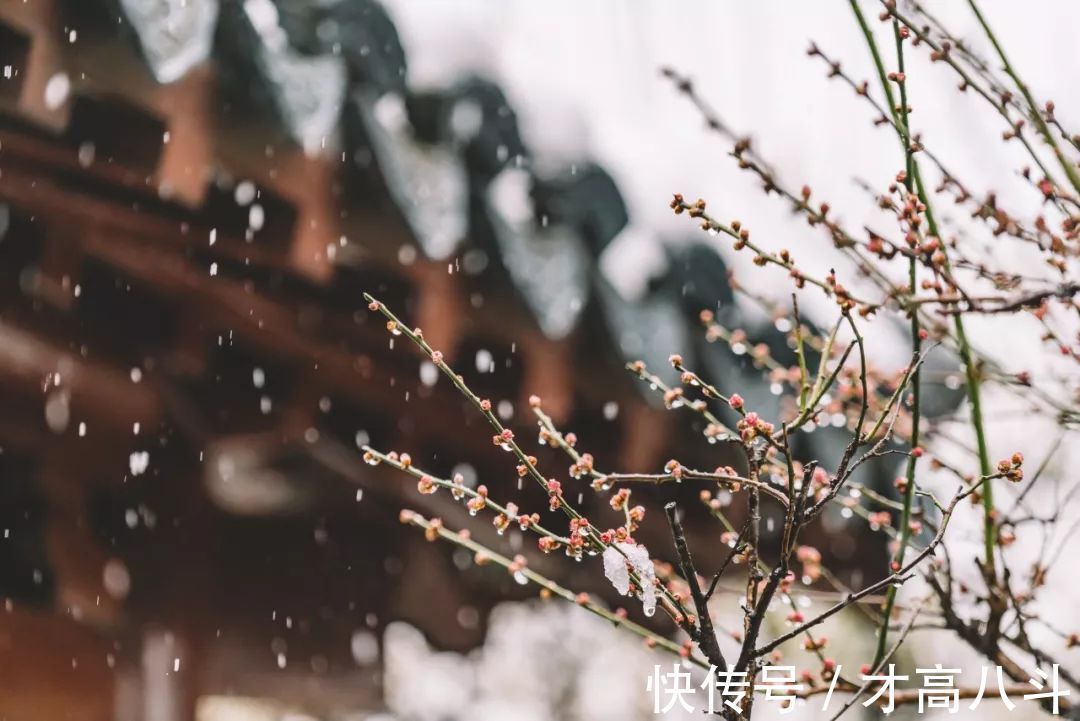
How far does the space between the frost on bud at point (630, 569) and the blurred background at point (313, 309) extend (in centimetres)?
45

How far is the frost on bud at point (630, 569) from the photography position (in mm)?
775

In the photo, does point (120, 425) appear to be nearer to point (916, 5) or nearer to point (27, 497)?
point (27, 497)

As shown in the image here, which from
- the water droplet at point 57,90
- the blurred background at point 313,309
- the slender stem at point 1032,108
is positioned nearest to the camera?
the slender stem at point 1032,108

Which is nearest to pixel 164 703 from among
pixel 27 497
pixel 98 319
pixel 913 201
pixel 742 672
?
pixel 27 497

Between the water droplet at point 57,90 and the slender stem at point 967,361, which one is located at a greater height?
the water droplet at point 57,90

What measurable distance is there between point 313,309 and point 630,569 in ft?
5.26

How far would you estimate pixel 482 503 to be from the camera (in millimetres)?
900

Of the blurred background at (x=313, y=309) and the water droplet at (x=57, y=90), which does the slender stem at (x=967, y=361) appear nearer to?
the blurred background at (x=313, y=309)

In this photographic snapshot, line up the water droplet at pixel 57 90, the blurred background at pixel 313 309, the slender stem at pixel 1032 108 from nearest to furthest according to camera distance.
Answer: the slender stem at pixel 1032 108
the water droplet at pixel 57 90
the blurred background at pixel 313 309

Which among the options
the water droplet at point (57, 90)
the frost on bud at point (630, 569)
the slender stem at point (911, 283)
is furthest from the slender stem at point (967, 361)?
the water droplet at point (57, 90)

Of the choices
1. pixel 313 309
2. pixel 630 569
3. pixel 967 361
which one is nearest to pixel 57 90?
pixel 313 309

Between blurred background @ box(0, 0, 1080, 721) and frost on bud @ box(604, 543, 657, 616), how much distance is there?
45cm

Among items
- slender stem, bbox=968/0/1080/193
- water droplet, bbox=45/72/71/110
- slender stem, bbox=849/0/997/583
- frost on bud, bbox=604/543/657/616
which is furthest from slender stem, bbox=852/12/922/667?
water droplet, bbox=45/72/71/110

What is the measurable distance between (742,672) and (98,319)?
208 centimetres
